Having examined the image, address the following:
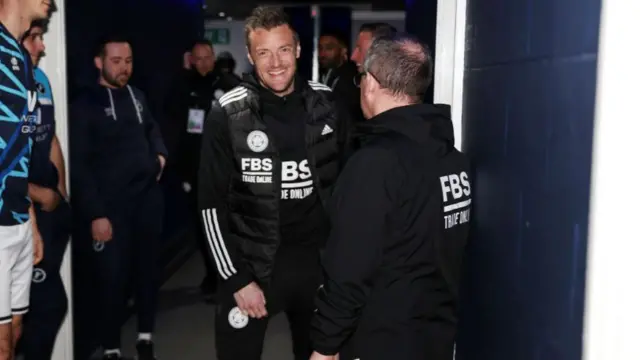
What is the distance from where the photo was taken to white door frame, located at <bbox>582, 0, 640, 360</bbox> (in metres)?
1.02

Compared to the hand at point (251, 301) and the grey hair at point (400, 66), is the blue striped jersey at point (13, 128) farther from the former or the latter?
the grey hair at point (400, 66)

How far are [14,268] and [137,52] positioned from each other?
3.12 metres

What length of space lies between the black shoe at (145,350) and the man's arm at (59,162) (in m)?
1.09

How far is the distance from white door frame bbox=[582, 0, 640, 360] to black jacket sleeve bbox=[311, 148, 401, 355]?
0.51 metres

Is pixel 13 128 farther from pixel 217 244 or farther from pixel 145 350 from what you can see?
pixel 145 350

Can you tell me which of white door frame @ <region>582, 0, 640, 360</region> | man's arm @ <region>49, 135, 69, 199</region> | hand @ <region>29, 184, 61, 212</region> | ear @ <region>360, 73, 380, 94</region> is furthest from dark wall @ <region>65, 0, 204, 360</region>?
white door frame @ <region>582, 0, 640, 360</region>

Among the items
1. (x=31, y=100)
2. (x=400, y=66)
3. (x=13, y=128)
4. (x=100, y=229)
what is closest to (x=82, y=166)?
(x=100, y=229)

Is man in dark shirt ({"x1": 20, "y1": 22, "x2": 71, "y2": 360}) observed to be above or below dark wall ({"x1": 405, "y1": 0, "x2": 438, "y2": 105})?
below

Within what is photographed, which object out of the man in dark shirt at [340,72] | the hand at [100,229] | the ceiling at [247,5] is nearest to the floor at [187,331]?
the hand at [100,229]

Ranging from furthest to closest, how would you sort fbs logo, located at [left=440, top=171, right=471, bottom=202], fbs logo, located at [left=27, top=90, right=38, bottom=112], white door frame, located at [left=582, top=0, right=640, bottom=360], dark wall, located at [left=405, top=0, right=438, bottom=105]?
dark wall, located at [left=405, top=0, right=438, bottom=105] < fbs logo, located at [left=27, top=90, right=38, bottom=112] < fbs logo, located at [left=440, top=171, right=471, bottom=202] < white door frame, located at [left=582, top=0, right=640, bottom=360]

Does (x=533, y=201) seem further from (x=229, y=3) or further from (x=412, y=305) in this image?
(x=229, y=3)

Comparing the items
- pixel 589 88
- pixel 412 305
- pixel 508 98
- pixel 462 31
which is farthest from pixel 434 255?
pixel 462 31

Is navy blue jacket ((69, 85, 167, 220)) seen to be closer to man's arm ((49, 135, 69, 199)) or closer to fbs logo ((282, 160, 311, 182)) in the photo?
man's arm ((49, 135, 69, 199))

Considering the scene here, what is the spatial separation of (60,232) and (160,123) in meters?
2.72
